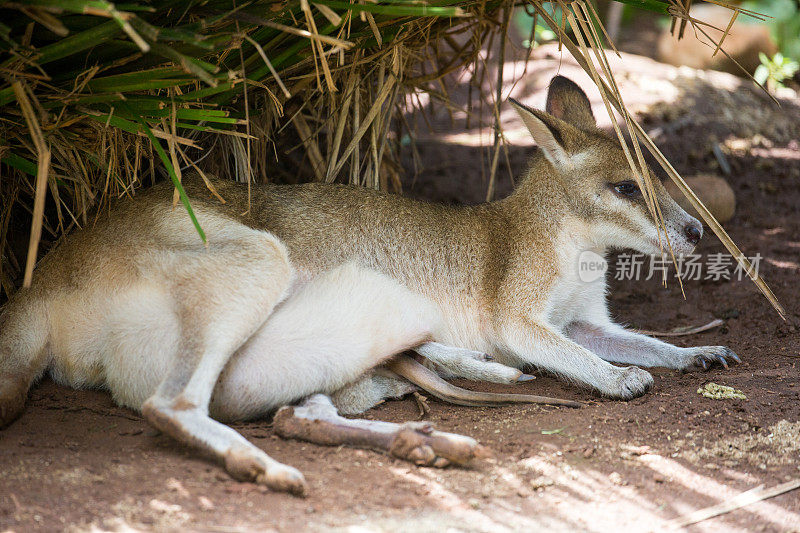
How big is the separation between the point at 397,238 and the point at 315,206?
1.42 ft

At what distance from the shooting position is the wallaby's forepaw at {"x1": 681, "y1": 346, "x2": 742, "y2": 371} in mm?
3792

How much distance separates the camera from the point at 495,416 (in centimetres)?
315

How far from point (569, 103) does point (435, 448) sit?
2392 millimetres

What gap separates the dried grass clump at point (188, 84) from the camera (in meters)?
2.67

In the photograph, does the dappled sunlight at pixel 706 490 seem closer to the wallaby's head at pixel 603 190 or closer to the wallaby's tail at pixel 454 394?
the wallaby's tail at pixel 454 394

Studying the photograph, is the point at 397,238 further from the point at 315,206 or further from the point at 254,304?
the point at 254,304

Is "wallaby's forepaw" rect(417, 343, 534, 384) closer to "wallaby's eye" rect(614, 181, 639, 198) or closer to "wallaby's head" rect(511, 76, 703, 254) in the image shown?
"wallaby's head" rect(511, 76, 703, 254)

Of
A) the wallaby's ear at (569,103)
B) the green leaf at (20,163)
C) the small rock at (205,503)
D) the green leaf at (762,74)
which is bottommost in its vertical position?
the small rock at (205,503)

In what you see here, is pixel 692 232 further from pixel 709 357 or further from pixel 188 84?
pixel 188 84

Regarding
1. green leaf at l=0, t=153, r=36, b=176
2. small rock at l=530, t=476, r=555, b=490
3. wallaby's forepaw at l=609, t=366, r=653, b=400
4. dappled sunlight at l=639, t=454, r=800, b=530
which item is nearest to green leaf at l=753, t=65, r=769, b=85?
wallaby's forepaw at l=609, t=366, r=653, b=400

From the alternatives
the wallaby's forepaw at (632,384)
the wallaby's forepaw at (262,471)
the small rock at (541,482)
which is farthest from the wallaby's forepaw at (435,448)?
the wallaby's forepaw at (632,384)

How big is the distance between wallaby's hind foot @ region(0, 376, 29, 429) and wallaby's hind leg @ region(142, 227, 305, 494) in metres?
0.59

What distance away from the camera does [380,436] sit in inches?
108

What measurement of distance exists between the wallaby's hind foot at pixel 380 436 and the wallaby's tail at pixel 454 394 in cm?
50
